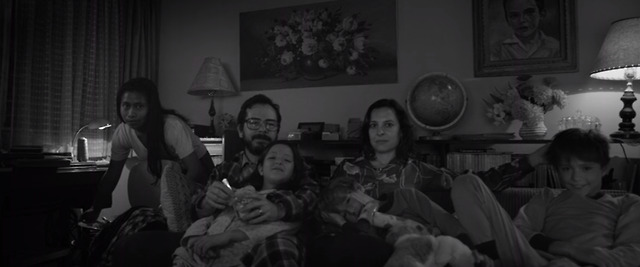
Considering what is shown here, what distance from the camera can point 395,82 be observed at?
2.79 metres

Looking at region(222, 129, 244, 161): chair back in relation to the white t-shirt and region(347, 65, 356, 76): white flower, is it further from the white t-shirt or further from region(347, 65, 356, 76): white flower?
region(347, 65, 356, 76): white flower

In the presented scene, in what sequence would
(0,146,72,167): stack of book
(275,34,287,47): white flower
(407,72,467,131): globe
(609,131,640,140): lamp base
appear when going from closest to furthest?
(0,146,72,167): stack of book < (609,131,640,140): lamp base < (407,72,467,131): globe < (275,34,287,47): white flower

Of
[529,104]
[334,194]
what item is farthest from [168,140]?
[529,104]

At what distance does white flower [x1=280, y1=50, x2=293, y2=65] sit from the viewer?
3014 mm

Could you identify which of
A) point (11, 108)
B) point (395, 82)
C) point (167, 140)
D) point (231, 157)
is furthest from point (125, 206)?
point (395, 82)

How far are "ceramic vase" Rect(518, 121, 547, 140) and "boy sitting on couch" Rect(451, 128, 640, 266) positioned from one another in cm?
117

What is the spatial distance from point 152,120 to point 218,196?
0.32 meters

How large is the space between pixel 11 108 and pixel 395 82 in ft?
7.38

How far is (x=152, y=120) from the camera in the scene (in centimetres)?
127

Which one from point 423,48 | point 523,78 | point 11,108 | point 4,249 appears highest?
point 423,48

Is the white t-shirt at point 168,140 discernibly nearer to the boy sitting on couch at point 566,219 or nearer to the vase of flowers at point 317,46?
the boy sitting on couch at point 566,219

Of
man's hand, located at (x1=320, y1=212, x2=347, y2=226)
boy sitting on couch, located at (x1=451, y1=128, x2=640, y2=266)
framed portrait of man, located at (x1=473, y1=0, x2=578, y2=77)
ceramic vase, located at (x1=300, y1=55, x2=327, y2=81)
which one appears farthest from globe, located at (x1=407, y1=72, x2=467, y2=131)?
man's hand, located at (x1=320, y1=212, x2=347, y2=226)

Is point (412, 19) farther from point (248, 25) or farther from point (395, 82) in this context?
point (248, 25)

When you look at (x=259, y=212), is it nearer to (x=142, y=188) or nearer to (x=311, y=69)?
(x=142, y=188)
